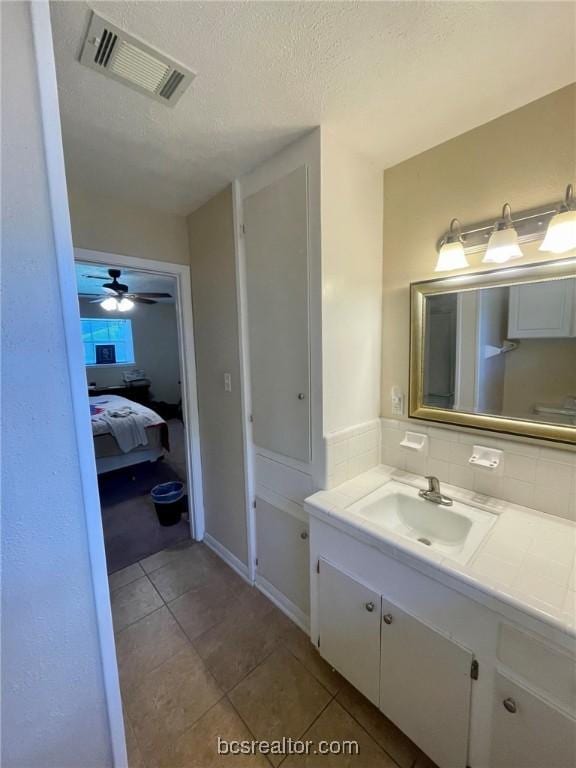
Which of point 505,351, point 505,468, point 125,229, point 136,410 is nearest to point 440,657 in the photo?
point 505,468

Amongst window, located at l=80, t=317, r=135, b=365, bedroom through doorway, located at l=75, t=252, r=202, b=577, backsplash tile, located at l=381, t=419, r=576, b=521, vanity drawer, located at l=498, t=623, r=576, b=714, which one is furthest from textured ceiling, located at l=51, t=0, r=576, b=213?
window, located at l=80, t=317, r=135, b=365

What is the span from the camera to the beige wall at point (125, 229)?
1818 mm

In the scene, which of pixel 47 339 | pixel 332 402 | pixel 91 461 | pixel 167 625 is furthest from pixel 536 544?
pixel 167 625

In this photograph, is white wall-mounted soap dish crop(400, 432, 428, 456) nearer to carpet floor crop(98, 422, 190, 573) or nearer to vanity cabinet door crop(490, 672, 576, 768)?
vanity cabinet door crop(490, 672, 576, 768)

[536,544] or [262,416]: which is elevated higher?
[262,416]

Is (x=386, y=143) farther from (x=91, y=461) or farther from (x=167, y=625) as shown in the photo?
(x=167, y=625)

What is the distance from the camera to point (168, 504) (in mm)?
2658

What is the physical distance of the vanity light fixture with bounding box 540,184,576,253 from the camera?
108cm

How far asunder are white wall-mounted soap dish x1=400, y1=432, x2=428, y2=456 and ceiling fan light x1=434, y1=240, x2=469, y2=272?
0.80 meters

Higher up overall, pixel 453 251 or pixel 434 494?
pixel 453 251

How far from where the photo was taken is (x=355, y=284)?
1537 millimetres

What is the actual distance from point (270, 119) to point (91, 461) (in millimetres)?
1424

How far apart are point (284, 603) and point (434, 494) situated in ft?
3.63

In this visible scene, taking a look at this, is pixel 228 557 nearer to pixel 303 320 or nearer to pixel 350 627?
pixel 350 627
